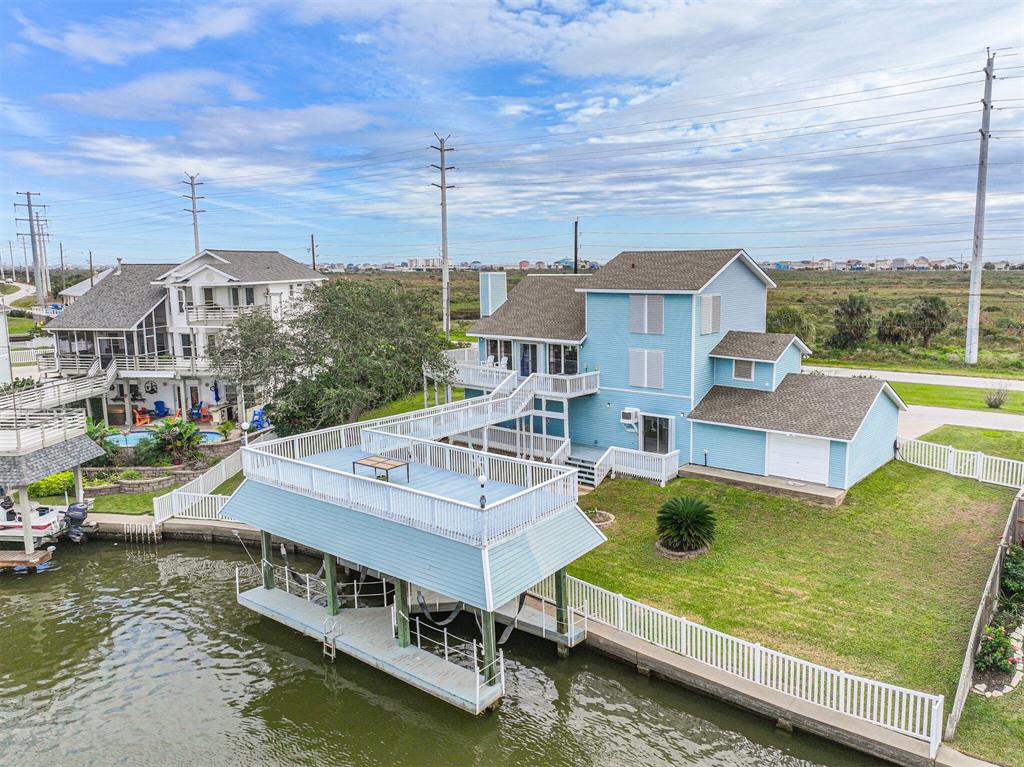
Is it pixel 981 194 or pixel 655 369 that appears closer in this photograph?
pixel 655 369

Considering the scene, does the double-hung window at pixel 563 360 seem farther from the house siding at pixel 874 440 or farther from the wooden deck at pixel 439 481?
the wooden deck at pixel 439 481

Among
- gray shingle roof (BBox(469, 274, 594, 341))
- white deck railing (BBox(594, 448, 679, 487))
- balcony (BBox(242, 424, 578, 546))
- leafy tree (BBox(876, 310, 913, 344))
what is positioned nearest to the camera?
balcony (BBox(242, 424, 578, 546))

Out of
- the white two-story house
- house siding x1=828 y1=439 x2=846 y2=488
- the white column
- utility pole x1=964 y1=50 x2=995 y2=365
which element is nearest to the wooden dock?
the white column

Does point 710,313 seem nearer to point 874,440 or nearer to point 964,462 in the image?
point 874,440

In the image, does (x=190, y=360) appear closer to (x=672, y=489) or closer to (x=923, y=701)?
(x=672, y=489)

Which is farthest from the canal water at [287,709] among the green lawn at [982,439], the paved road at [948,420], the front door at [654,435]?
the paved road at [948,420]

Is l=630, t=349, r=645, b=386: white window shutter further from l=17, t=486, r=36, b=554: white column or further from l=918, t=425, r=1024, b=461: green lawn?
l=17, t=486, r=36, b=554: white column

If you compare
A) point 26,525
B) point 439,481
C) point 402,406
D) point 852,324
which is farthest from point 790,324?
point 26,525
